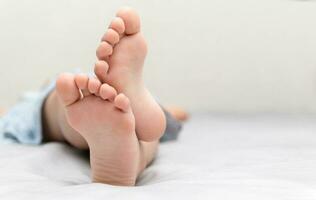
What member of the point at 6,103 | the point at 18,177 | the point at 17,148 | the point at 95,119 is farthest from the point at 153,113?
the point at 6,103

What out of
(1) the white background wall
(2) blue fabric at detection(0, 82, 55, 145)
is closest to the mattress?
(2) blue fabric at detection(0, 82, 55, 145)

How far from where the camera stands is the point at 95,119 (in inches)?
27.3

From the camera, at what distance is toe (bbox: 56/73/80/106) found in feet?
2.21

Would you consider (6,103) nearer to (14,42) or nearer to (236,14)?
(14,42)

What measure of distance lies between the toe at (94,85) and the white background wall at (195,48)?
1.06 m

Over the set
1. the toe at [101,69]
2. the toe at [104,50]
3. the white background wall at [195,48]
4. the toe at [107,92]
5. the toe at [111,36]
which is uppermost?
the toe at [111,36]

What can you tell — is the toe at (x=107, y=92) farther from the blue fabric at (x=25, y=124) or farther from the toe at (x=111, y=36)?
the blue fabric at (x=25, y=124)

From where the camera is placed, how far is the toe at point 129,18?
0.74m

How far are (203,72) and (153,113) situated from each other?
39.8 inches

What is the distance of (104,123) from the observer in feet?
2.26

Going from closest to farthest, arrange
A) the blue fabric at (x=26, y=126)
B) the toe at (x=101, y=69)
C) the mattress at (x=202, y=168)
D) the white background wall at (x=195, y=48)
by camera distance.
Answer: the mattress at (x=202, y=168)
the toe at (x=101, y=69)
the blue fabric at (x=26, y=126)
the white background wall at (x=195, y=48)

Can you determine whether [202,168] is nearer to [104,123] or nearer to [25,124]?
[104,123]

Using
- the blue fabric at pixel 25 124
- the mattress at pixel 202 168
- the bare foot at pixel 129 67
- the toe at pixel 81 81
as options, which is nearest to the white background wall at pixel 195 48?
the mattress at pixel 202 168

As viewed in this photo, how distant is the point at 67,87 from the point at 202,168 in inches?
10.9
